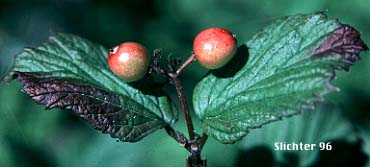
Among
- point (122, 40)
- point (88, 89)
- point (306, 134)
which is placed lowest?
point (88, 89)

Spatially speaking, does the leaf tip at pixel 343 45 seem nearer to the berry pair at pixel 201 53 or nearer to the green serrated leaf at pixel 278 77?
the green serrated leaf at pixel 278 77

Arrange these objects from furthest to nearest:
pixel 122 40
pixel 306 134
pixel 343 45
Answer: pixel 122 40
pixel 306 134
pixel 343 45

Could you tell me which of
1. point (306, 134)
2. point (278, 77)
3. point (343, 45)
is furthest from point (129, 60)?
point (306, 134)

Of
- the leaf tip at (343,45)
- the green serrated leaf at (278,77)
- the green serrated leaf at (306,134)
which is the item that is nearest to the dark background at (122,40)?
the green serrated leaf at (306,134)

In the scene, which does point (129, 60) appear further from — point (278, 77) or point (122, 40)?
point (122, 40)

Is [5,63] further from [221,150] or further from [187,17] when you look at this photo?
[221,150]

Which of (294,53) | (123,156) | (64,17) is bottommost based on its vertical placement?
(123,156)

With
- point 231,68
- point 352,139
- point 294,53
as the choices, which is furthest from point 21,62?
point 352,139

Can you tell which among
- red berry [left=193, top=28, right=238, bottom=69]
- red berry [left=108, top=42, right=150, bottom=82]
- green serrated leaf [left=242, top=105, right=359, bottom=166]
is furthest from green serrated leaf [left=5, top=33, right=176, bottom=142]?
green serrated leaf [left=242, top=105, right=359, bottom=166]

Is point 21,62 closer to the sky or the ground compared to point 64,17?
closer to the ground
